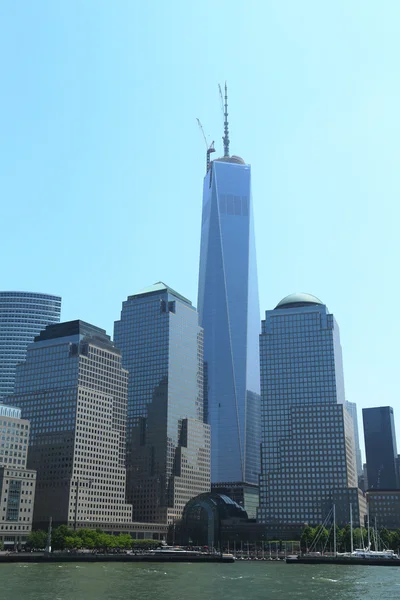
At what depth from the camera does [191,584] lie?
125688 millimetres

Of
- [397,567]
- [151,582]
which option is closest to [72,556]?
[151,582]

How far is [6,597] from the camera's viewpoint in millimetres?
99812

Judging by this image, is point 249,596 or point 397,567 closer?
point 249,596

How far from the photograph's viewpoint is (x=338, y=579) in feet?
471

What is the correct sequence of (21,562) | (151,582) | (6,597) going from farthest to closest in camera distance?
(21,562) → (151,582) → (6,597)

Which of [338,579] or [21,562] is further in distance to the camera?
[21,562]

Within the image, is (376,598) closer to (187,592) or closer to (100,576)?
(187,592)

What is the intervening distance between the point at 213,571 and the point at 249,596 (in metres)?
57.3

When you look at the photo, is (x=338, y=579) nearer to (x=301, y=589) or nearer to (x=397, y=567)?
(x=301, y=589)

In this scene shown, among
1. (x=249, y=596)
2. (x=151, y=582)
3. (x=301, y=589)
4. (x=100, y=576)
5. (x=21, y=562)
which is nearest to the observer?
(x=249, y=596)

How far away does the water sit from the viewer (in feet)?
347

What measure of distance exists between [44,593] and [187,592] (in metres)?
22.5

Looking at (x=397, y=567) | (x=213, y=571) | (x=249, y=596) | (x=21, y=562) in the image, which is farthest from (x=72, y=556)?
(x=249, y=596)

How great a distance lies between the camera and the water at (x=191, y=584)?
10569cm
